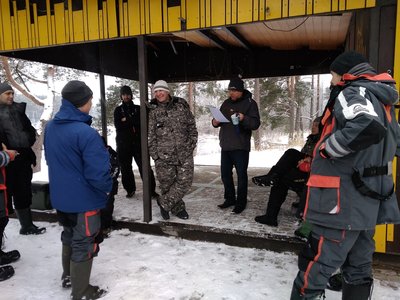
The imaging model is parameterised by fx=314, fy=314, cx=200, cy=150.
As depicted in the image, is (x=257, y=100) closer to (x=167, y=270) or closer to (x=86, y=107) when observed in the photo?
(x=167, y=270)

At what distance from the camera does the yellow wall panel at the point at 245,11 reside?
9.62 feet

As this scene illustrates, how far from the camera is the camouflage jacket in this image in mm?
3660

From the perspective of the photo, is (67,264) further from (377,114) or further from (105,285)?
(377,114)

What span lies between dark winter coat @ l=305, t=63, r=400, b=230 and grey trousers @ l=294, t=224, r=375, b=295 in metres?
0.08

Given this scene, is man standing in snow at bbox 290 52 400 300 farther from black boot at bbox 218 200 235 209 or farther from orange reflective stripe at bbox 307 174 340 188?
black boot at bbox 218 200 235 209

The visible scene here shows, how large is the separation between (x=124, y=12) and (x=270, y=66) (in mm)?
3711

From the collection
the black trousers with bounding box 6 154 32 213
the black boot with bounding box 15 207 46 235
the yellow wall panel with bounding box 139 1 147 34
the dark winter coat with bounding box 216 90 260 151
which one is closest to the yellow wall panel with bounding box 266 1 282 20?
the dark winter coat with bounding box 216 90 260 151

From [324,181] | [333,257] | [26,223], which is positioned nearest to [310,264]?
[333,257]

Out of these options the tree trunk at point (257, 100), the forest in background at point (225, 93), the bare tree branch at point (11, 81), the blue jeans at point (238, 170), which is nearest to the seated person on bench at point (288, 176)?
the blue jeans at point (238, 170)

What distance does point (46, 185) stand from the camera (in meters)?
4.35

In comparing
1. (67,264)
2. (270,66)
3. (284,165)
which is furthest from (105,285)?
(270,66)

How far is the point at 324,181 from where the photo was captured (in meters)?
1.74

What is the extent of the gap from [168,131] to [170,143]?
0.47 feet

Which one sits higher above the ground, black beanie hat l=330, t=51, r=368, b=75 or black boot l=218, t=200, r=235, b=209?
black beanie hat l=330, t=51, r=368, b=75
